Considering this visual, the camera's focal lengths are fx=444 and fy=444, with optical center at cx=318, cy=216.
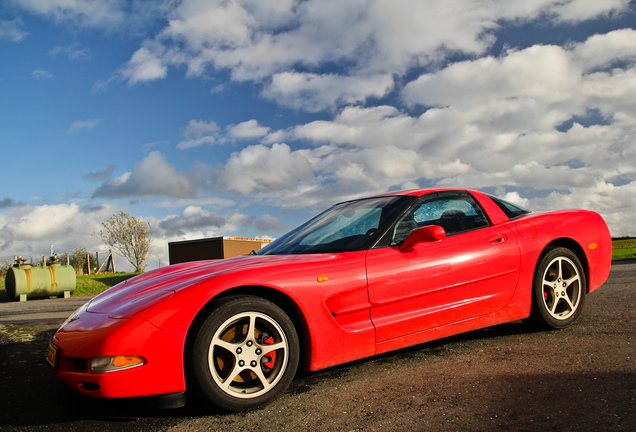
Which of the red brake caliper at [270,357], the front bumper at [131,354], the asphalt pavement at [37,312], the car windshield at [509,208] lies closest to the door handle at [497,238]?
the car windshield at [509,208]

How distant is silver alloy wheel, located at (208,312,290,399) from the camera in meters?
2.47

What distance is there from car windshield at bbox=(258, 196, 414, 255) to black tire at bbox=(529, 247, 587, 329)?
1407mm

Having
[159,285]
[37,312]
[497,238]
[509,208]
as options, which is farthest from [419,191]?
[37,312]

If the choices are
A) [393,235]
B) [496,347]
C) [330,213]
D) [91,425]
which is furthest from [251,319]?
Answer: [496,347]

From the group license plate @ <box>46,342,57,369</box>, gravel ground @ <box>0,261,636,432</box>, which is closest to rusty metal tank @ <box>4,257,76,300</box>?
gravel ground @ <box>0,261,636,432</box>

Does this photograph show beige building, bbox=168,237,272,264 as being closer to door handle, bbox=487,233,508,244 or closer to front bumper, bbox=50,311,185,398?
door handle, bbox=487,233,508,244

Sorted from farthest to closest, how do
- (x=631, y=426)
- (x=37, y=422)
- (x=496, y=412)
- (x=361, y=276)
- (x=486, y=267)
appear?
1. (x=486, y=267)
2. (x=361, y=276)
3. (x=37, y=422)
4. (x=496, y=412)
5. (x=631, y=426)

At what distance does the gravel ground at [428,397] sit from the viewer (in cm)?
222

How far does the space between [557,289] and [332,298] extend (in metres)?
2.39

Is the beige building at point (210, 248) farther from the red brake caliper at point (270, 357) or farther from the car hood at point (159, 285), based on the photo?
the red brake caliper at point (270, 357)

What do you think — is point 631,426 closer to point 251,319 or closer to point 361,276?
point 361,276

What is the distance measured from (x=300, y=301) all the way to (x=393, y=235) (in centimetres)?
95

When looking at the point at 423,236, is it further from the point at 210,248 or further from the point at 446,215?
the point at 210,248

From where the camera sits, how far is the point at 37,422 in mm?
2453
